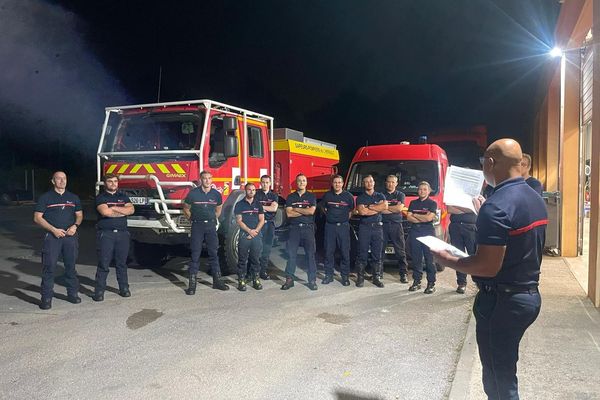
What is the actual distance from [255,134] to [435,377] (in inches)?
227

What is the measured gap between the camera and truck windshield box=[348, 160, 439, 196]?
357 inches

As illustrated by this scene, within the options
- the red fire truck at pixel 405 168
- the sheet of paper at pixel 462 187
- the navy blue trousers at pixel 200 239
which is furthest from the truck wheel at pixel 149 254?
the sheet of paper at pixel 462 187

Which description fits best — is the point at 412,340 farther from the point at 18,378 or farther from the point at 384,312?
the point at 18,378

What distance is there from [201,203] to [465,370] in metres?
4.29

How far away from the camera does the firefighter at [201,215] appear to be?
724 centimetres

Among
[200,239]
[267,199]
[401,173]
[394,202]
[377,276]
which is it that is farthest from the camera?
[401,173]

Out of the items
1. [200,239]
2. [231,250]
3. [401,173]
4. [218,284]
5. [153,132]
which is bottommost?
[218,284]

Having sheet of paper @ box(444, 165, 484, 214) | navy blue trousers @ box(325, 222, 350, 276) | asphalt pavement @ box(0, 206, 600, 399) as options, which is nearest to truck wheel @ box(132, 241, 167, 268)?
asphalt pavement @ box(0, 206, 600, 399)

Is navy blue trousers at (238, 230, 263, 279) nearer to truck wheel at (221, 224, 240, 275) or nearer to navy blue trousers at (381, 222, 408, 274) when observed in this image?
truck wheel at (221, 224, 240, 275)

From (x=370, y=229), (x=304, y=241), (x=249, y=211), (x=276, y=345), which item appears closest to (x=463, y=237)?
(x=370, y=229)

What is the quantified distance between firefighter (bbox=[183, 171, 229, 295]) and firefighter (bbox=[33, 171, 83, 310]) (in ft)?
4.89

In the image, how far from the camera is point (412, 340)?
520 cm

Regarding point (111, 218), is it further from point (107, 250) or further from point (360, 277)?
point (360, 277)

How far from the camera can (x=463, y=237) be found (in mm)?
7176
